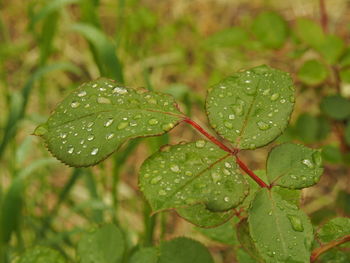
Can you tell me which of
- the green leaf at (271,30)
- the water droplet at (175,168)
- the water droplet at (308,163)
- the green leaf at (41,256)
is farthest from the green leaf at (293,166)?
the green leaf at (271,30)

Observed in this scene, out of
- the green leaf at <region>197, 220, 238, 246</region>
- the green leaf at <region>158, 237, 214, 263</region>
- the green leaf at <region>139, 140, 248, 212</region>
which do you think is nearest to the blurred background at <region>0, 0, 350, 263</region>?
the green leaf at <region>197, 220, 238, 246</region>

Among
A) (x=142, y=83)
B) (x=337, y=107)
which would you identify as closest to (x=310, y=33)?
(x=337, y=107)

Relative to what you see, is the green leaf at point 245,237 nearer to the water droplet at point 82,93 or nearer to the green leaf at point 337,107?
the water droplet at point 82,93

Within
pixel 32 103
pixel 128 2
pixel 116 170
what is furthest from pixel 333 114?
pixel 32 103

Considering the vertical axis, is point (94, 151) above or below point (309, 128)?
above

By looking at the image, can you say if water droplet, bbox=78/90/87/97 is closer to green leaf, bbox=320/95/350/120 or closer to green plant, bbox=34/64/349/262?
green plant, bbox=34/64/349/262

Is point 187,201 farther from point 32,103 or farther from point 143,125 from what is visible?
point 32,103

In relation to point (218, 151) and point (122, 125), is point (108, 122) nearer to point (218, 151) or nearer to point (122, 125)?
point (122, 125)
